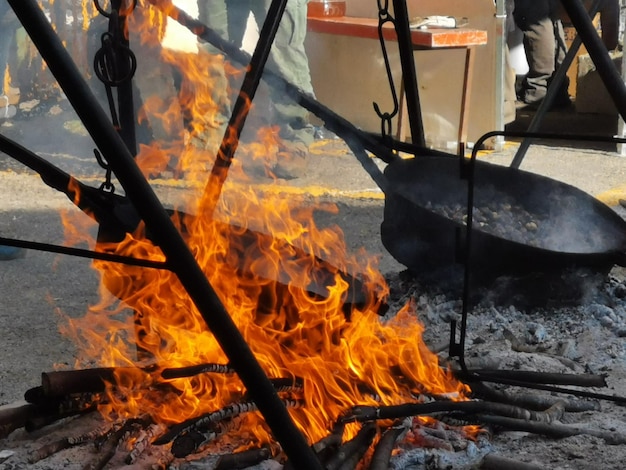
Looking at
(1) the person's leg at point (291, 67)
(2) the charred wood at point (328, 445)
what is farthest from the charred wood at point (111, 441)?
(1) the person's leg at point (291, 67)

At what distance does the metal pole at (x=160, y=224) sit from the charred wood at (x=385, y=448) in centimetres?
39

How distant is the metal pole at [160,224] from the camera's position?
1.48 meters

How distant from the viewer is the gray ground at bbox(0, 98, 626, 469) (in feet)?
7.76

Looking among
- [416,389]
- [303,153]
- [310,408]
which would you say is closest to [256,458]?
[310,408]

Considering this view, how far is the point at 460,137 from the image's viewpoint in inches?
260

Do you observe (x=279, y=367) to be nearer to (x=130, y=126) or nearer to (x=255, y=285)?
(x=255, y=285)

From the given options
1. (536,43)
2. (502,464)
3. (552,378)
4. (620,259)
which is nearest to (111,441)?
(502,464)

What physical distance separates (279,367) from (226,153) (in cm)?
72

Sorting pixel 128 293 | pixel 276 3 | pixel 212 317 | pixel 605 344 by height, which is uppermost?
pixel 276 3

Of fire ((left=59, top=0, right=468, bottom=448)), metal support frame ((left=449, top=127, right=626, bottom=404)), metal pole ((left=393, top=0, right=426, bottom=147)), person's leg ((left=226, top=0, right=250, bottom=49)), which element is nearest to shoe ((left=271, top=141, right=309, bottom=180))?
person's leg ((left=226, top=0, right=250, bottom=49))

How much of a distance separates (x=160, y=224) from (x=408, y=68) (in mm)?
1735

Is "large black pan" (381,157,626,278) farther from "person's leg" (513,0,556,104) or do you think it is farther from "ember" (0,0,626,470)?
"person's leg" (513,0,556,104)

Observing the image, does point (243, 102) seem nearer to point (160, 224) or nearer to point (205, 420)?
point (205, 420)

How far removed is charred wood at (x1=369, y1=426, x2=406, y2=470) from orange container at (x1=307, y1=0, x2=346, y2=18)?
567 centimetres
